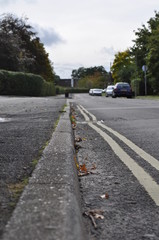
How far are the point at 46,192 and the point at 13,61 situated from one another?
42.3 meters

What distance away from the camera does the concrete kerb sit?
1509 millimetres

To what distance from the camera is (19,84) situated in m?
34.8

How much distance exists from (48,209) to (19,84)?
3360 cm

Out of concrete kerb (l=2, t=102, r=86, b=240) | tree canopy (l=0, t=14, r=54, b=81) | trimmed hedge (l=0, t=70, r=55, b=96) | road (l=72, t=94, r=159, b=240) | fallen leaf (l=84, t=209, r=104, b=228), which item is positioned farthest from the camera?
tree canopy (l=0, t=14, r=54, b=81)

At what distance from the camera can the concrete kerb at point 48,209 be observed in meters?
1.51

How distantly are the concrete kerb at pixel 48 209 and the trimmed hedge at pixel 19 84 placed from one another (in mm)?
29053

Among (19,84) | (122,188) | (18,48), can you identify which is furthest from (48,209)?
(18,48)

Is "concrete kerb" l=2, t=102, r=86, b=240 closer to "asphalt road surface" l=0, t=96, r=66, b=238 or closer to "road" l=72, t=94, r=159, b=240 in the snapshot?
"asphalt road surface" l=0, t=96, r=66, b=238

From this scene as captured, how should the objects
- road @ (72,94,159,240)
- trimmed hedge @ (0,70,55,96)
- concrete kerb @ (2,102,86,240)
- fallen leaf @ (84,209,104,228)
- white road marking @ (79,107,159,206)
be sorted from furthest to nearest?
trimmed hedge @ (0,70,55,96)
white road marking @ (79,107,159,206)
fallen leaf @ (84,209,104,228)
road @ (72,94,159,240)
concrete kerb @ (2,102,86,240)

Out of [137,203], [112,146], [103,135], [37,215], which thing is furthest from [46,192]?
[103,135]

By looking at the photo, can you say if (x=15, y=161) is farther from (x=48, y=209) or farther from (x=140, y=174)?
(x=48, y=209)

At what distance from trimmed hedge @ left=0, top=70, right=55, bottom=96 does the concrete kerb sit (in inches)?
1144

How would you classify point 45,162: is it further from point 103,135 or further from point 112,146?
point 103,135

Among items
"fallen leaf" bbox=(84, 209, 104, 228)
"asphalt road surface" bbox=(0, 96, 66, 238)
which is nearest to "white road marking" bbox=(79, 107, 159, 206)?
"fallen leaf" bbox=(84, 209, 104, 228)
